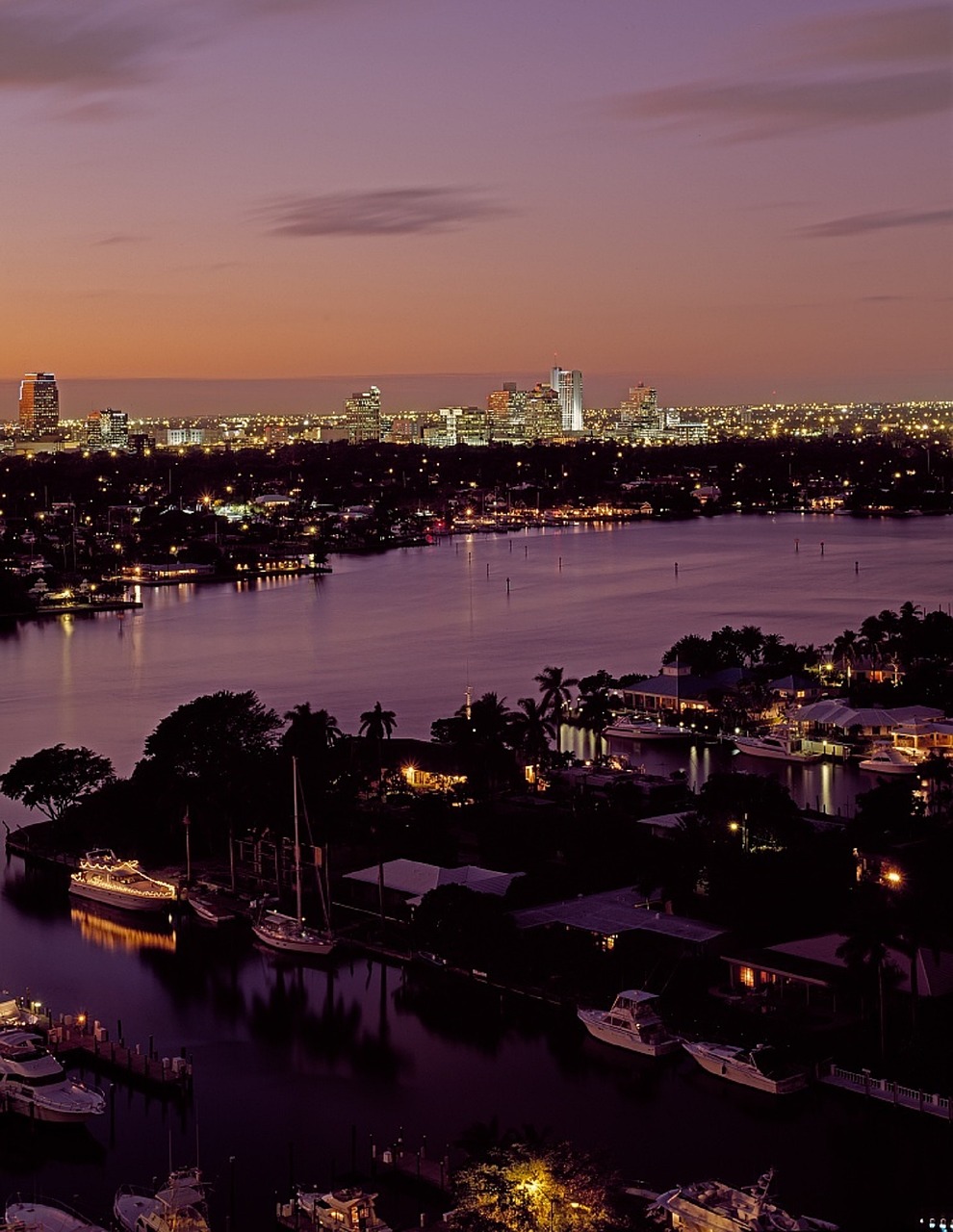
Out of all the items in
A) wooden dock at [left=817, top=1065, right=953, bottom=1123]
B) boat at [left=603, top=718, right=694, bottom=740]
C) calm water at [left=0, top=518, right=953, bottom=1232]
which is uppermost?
boat at [left=603, top=718, right=694, bottom=740]

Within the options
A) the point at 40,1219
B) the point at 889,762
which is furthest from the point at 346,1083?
the point at 889,762

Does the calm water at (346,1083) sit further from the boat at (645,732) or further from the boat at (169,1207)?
the boat at (645,732)

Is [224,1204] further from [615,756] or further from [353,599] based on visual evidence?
[353,599]

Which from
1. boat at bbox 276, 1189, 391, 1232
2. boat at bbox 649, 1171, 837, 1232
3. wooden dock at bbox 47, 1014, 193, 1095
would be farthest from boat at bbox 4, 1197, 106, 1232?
boat at bbox 649, 1171, 837, 1232

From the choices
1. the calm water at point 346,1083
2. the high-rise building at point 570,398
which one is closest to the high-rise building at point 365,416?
the high-rise building at point 570,398

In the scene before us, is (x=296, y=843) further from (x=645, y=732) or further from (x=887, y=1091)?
(x=645, y=732)

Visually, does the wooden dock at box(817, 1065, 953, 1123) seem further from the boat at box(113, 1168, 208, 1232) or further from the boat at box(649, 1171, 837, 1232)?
the boat at box(113, 1168, 208, 1232)

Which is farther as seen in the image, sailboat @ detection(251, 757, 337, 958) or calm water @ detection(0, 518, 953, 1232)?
sailboat @ detection(251, 757, 337, 958)

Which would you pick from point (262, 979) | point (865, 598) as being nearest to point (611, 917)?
point (262, 979)
